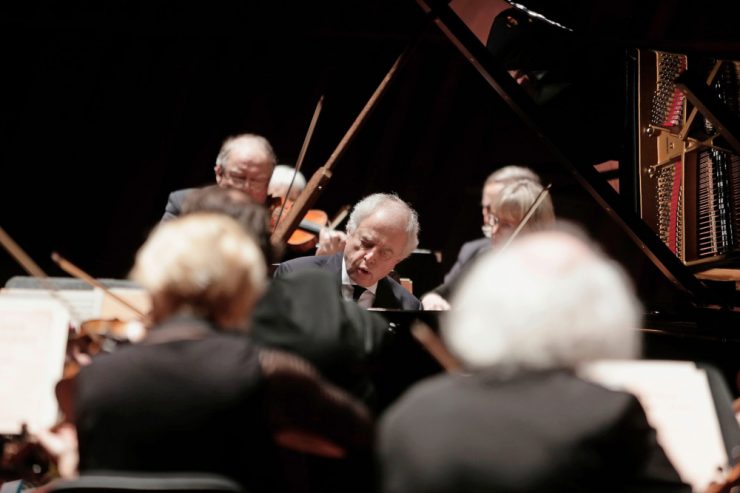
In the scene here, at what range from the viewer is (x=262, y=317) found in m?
1.82

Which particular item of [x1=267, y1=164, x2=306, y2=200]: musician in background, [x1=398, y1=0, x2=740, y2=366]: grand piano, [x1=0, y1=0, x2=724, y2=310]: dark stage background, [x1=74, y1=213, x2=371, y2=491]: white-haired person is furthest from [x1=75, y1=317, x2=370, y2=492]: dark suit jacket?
[x1=0, y1=0, x2=724, y2=310]: dark stage background

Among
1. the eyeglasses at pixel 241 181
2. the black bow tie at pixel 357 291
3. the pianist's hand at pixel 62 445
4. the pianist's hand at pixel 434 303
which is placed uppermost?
the eyeglasses at pixel 241 181

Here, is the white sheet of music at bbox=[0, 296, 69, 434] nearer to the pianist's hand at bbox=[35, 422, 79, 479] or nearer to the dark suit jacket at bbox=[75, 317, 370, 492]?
the pianist's hand at bbox=[35, 422, 79, 479]

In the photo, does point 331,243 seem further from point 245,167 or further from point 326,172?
point 326,172

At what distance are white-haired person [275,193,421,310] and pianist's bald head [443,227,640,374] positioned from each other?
1.66 metres

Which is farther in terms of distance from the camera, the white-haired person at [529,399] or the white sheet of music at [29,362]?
the white sheet of music at [29,362]

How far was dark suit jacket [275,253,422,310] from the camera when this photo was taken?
3285mm

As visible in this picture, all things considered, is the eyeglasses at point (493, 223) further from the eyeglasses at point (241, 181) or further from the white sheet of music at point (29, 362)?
the white sheet of music at point (29, 362)

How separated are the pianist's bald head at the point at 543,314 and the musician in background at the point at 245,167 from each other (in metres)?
2.25

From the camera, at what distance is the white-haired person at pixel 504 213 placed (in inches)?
146

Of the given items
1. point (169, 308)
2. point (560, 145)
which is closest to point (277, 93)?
point (560, 145)

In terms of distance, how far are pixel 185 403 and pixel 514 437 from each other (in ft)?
1.95

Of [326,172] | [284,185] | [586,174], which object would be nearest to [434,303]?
[326,172]

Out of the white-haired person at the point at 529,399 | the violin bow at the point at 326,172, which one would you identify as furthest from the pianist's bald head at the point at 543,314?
the violin bow at the point at 326,172
